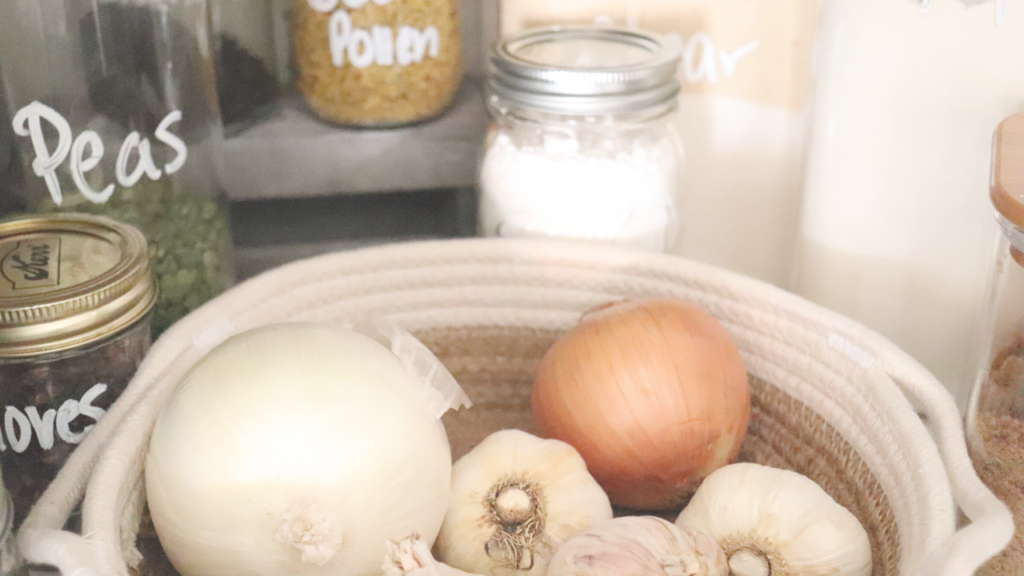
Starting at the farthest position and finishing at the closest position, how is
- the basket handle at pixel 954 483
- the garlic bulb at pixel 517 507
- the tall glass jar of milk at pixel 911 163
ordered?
the tall glass jar of milk at pixel 911 163 < the garlic bulb at pixel 517 507 < the basket handle at pixel 954 483

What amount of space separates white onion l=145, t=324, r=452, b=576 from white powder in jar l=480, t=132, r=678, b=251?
236 millimetres

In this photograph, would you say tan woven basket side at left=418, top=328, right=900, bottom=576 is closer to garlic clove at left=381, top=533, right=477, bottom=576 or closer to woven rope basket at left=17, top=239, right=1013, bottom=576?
woven rope basket at left=17, top=239, right=1013, bottom=576

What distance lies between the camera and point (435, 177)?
0.81 m

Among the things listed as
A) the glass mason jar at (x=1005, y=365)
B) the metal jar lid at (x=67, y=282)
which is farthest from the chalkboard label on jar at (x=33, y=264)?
the glass mason jar at (x=1005, y=365)

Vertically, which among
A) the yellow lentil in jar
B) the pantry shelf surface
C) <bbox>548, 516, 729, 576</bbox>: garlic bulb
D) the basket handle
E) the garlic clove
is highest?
the yellow lentil in jar

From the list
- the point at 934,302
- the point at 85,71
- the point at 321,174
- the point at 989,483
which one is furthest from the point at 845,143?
the point at 85,71

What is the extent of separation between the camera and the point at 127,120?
634mm

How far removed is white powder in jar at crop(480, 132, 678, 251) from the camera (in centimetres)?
65

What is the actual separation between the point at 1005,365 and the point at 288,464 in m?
0.44

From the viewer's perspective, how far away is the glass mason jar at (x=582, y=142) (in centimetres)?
63

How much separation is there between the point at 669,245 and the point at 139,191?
41cm

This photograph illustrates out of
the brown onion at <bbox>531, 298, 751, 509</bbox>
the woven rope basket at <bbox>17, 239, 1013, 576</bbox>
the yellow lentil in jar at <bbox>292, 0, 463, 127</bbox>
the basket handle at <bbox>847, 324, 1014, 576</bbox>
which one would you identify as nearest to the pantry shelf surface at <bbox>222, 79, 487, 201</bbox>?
the yellow lentil in jar at <bbox>292, 0, 463, 127</bbox>

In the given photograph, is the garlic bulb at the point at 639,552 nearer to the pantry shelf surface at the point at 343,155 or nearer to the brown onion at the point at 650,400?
the brown onion at the point at 650,400

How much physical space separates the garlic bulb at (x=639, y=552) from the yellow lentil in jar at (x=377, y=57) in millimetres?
420
